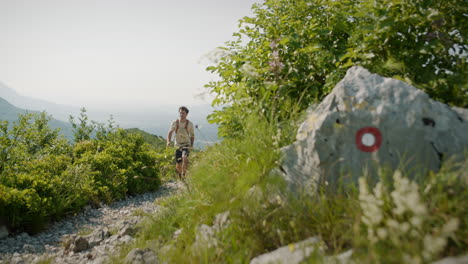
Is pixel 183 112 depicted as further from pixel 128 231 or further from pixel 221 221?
pixel 221 221

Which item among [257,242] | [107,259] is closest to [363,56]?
[257,242]

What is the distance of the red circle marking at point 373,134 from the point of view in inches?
98.0

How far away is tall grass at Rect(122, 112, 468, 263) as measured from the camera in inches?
68.7

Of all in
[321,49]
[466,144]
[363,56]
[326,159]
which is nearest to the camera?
[466,144]

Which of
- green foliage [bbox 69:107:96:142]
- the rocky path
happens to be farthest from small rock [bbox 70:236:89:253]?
green foliage [bbox 69:107:96:142]

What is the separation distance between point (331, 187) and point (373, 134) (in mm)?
658

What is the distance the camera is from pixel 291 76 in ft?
11.6

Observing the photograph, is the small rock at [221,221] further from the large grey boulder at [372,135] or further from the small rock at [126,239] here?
the small rock at [126,239]

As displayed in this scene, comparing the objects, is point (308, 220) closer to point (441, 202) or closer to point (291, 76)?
point (441, 202)

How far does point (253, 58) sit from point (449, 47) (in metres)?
2.32

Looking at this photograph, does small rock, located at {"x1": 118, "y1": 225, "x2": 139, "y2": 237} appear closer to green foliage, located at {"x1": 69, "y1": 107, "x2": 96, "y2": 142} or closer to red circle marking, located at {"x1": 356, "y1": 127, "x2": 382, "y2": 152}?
red circle marking, located at {"x1": 356, "y1": 127, "x2": 382, "y2": 152}

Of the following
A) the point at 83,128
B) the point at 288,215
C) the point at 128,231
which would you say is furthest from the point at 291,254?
the point at 83,128

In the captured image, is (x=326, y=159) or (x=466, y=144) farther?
(x=326, y=159)

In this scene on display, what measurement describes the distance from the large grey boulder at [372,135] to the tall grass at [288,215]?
17cm
